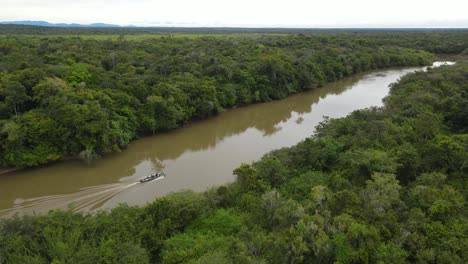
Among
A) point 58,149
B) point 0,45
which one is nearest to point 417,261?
point 58,149

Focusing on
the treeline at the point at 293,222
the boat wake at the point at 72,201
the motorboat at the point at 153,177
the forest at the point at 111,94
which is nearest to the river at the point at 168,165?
the boat wake at the point at 72,201

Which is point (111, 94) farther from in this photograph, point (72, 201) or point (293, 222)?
point (293, 222)

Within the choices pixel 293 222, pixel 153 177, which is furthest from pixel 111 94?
pixel 293 222

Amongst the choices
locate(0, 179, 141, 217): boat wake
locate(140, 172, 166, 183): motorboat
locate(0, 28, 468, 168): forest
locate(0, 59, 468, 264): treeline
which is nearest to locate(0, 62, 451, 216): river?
locate(0, 179, 141, 217): boat wake

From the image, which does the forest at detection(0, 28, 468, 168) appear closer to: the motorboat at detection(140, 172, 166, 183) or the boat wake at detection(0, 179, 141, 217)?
the boat wake at detection(0, 179, 141, 217)

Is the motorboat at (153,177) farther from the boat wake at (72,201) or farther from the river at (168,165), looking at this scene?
the boat wake at (72,201)

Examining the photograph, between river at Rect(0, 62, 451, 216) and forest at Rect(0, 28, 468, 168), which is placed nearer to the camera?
river at Rect(0, 62, 451, 216)
